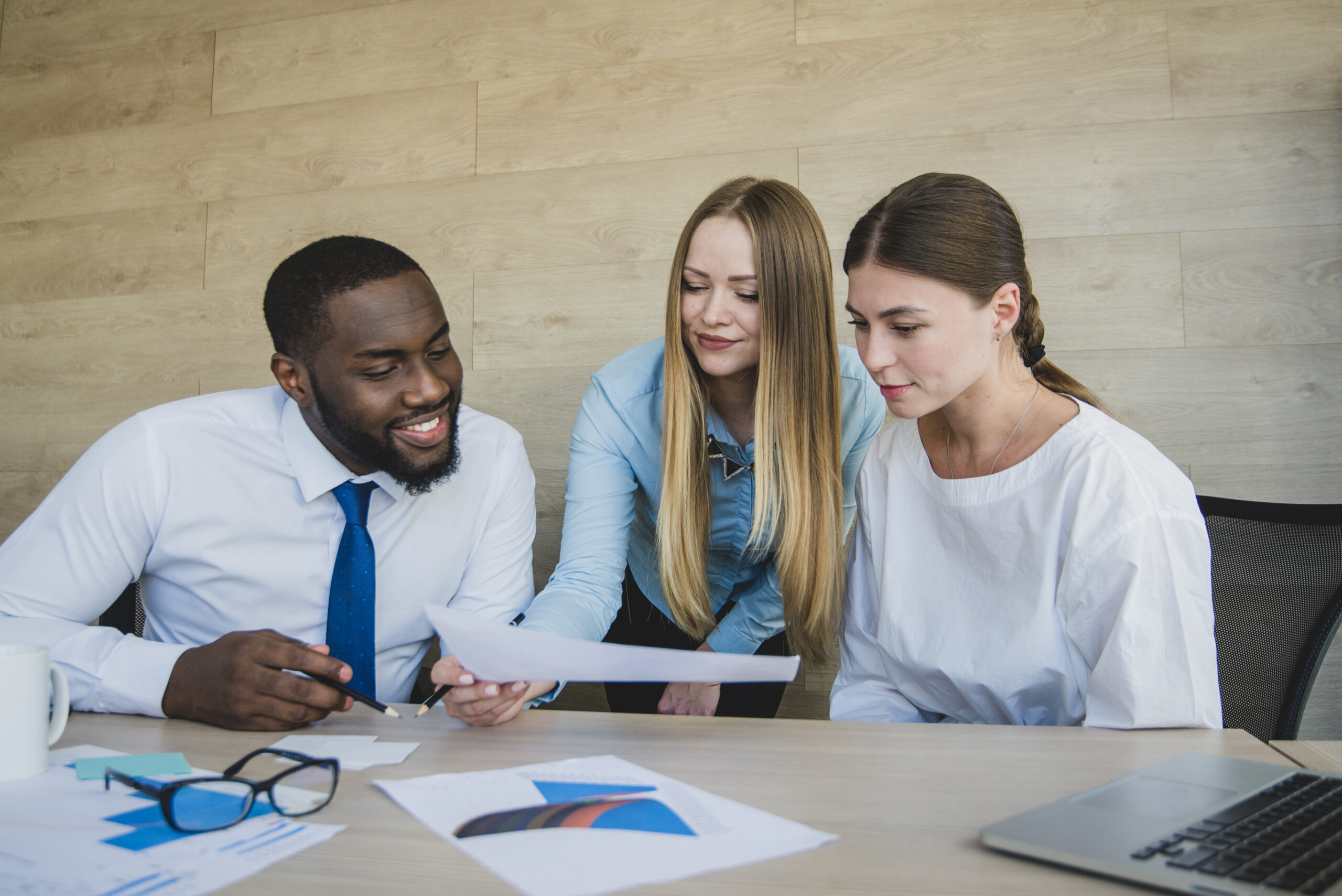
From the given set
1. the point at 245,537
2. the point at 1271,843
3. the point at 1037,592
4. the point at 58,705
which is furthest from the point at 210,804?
the point at 1037,592

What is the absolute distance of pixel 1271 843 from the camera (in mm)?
610

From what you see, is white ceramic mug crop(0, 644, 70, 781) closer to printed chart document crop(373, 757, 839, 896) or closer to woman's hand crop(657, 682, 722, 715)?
printed chart document crop(373, 757, 839, 896)

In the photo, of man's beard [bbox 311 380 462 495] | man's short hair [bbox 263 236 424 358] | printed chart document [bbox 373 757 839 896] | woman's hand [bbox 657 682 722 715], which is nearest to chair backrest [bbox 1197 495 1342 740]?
woman's hand [bbox 657 682 722 715]

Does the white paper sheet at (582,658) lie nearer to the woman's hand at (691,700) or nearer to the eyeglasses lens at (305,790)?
the eyeglasses lens at (305,790)

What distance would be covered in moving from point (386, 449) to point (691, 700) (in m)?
0.72

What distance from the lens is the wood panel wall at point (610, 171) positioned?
75.4 inches

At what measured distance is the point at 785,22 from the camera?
84.1 inches

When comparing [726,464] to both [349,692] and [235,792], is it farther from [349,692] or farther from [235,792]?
[235,792]

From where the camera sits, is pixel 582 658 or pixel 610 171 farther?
pixel 610 171

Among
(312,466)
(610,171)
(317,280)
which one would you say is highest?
(610,171)

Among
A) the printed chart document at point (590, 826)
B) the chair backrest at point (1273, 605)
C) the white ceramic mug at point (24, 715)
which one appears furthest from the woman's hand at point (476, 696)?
the chair backrest at point (1273, 605)

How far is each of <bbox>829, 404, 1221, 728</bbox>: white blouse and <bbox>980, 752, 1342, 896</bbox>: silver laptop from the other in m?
0.28

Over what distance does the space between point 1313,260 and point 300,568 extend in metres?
2.01

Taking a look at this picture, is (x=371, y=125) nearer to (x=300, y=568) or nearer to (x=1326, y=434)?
(x=300, y=568)
